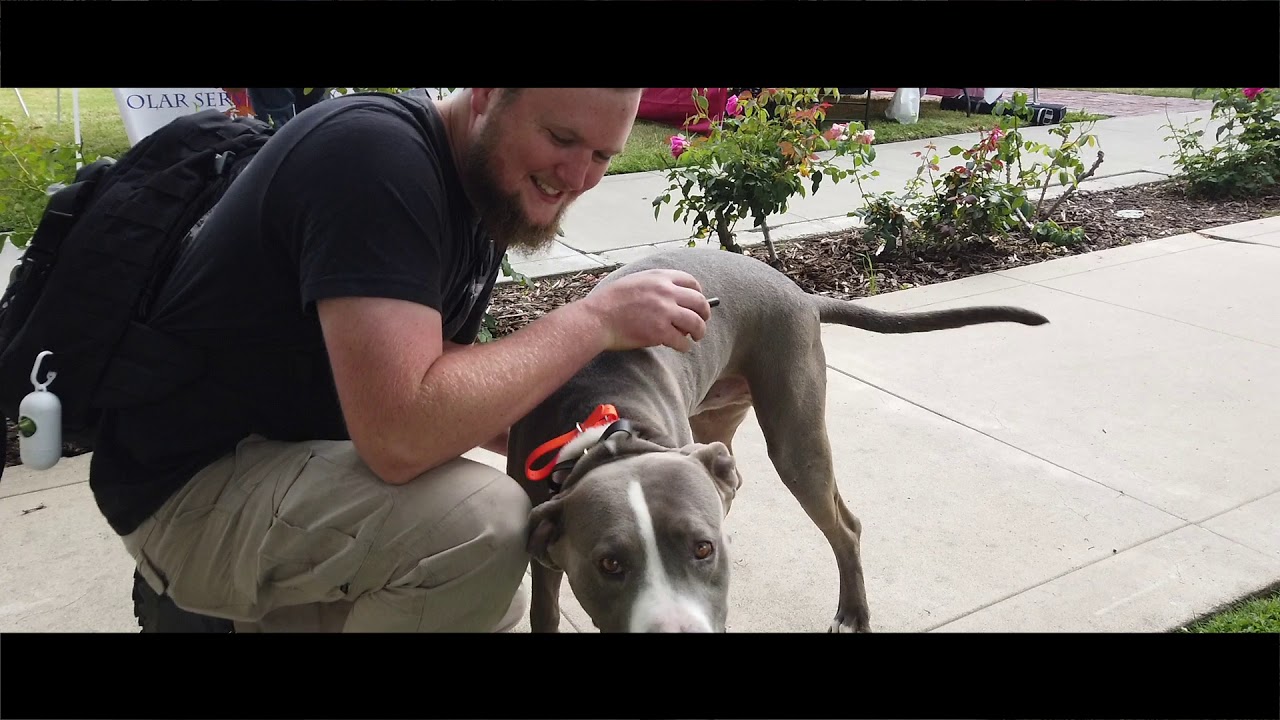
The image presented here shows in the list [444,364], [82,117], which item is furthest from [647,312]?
[82,117]

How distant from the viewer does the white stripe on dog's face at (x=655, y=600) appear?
1937 millimetres

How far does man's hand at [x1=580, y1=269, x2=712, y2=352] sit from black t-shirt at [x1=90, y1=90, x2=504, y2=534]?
376 millimetres

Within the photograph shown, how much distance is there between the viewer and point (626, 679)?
1937mm

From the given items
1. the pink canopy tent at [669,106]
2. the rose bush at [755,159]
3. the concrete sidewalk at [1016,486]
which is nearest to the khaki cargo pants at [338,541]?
the concrete sidewalk at [1016,486]

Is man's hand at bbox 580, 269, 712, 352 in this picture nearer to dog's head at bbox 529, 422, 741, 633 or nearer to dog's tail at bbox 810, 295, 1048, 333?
dog's head at bbox 529, 422, 741, 633

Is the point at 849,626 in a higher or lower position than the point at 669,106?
lower

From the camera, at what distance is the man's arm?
1.91 meters

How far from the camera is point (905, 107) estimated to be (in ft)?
35.2

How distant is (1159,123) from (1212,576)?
9466 mm

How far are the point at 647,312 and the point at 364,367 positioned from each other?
693 millimetres

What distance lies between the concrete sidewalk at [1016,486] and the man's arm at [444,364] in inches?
42.4

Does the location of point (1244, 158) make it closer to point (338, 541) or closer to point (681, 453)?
point (681, 453)

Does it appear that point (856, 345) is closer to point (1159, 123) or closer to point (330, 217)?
point (330, 217)

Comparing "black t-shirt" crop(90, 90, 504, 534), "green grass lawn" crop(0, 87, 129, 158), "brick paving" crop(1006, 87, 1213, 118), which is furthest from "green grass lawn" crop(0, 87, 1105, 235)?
"black t-shirt" crop(90, 90, 504, 534)
